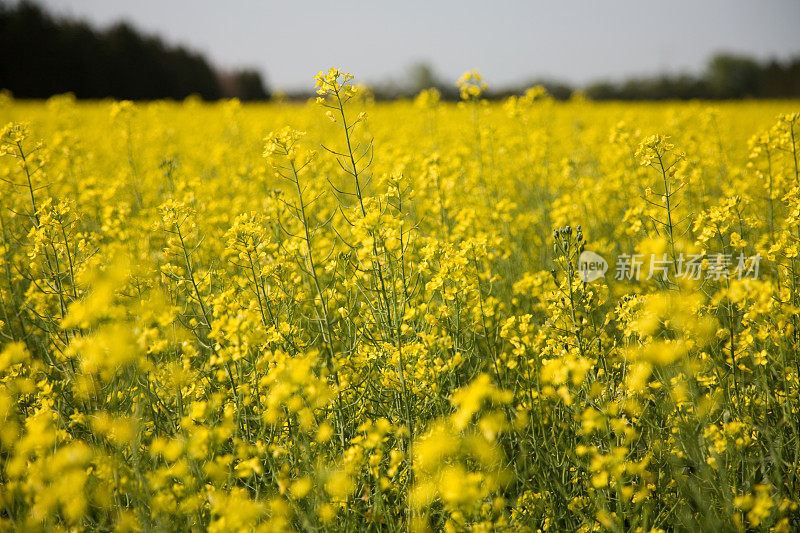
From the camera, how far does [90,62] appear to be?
24.4m

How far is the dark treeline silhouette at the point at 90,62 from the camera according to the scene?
2266 cm

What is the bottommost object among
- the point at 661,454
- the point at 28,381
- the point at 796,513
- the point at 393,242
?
the point at 796,513

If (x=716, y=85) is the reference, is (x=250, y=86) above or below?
above

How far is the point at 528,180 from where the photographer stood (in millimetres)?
6406

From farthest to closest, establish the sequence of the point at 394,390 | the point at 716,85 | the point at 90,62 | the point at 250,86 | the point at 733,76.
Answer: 1. the point at 733,76
2. the point at 716,85
3. the point at 250,86
4. the point at 90,62
5. the point at 394,390

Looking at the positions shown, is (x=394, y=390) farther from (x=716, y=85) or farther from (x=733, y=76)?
(x=733, y=76)

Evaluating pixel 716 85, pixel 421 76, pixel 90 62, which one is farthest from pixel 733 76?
pixel 90 62

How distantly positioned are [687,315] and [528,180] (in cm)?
414

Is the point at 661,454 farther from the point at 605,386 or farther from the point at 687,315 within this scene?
the point at 687,315

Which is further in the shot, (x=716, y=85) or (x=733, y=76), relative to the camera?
(x=733, y=76)

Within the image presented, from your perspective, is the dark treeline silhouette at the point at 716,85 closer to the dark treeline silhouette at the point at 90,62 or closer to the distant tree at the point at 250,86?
the distant tree at the point at 250,86

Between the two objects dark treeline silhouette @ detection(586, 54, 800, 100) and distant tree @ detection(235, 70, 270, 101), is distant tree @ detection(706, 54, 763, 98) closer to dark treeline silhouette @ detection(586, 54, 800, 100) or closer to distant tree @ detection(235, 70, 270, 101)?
dark treeline silhouette @ detection(586, 54, 800, 100)

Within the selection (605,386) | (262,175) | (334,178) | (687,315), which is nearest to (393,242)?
(605,386)

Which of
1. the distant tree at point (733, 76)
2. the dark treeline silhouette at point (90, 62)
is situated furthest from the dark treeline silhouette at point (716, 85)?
the dark treeline silhouette at point (90, 62)
